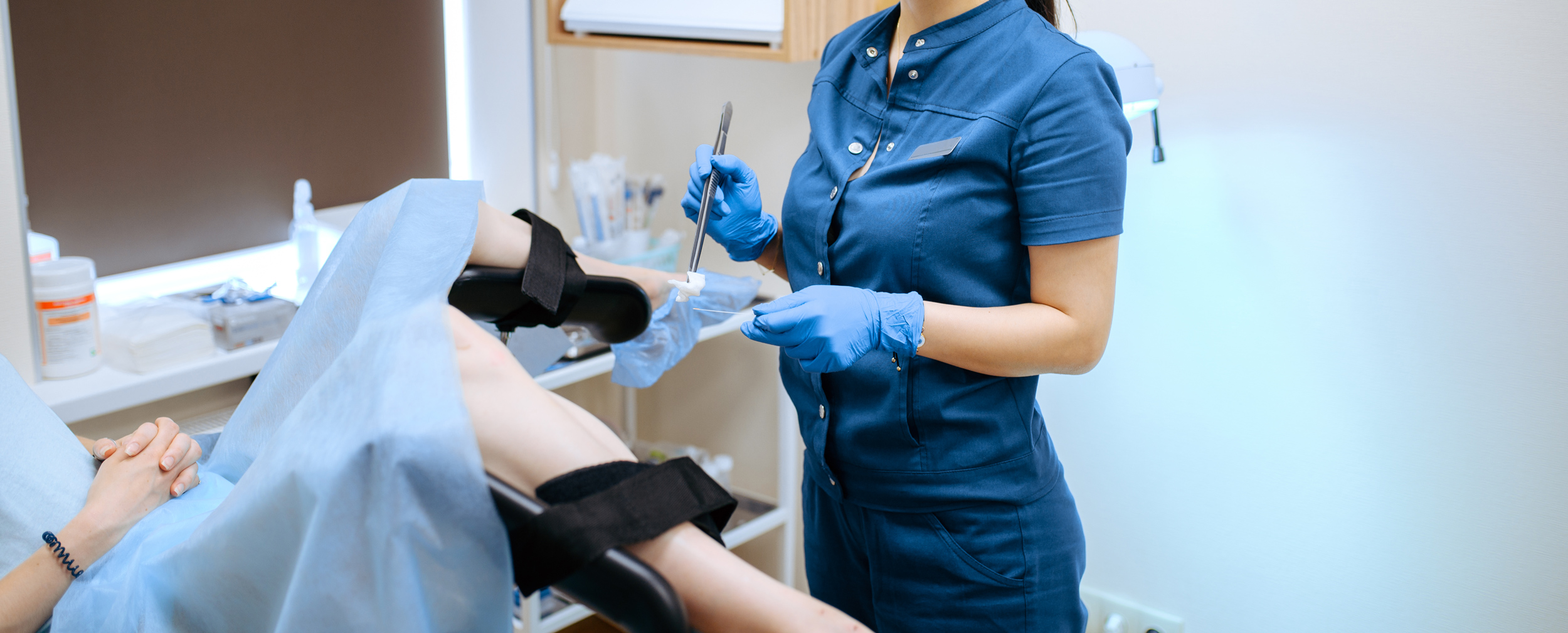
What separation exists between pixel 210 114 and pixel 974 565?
4.84 feet

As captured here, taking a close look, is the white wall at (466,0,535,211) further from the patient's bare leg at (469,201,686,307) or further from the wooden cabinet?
the patient's bare leg at (469,201,686,307)

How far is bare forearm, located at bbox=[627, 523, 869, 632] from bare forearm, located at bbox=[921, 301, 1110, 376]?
352 mm

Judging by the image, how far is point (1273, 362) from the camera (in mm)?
1608

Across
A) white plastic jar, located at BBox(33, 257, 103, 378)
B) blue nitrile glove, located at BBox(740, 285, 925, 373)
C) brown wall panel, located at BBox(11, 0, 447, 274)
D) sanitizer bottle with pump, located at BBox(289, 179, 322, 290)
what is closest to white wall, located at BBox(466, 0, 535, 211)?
brown wall panel, located at BBox(11, 0, 447, 274)

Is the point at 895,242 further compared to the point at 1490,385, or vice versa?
the point at 1490,385

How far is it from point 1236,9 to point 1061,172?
76 centimetres

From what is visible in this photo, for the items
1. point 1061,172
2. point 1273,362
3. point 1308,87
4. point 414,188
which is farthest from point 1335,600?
point 414,188

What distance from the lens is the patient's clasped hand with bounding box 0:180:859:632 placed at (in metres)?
0.67

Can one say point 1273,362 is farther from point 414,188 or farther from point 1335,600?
point 414,188

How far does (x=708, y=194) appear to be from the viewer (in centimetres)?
118

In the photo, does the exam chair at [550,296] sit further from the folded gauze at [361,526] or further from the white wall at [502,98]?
the white wall at [502,98]

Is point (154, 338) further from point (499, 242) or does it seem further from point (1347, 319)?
point (1347, 319)

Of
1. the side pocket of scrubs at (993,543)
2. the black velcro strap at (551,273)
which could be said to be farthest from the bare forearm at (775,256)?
the side pocket of scrubs at (993,543)

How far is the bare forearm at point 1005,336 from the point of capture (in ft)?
3.27
